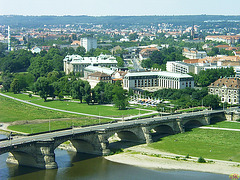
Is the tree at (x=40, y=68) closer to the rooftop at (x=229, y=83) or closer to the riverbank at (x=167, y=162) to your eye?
the rooftop at (x=229, y=83)

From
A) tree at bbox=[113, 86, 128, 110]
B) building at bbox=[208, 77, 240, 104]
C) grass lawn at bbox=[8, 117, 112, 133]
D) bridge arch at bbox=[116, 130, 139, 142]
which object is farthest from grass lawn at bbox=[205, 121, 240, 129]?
tree at bbox=[113, 86, 128, 110]

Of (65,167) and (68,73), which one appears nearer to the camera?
(65,167)

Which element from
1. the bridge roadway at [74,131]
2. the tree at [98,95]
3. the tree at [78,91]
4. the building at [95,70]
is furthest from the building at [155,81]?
the bridge roadway at [74,131]

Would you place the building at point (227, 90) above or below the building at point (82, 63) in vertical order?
below

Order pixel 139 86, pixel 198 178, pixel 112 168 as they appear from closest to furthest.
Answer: pixel 198 178 < pixel 112 168 < pixel 139 86

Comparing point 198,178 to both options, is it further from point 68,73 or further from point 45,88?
point 68,73

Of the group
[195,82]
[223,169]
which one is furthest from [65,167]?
[195,82]

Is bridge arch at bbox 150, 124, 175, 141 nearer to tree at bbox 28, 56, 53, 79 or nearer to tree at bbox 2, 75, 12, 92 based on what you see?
tree at bbox 2, 75, 12, 92
